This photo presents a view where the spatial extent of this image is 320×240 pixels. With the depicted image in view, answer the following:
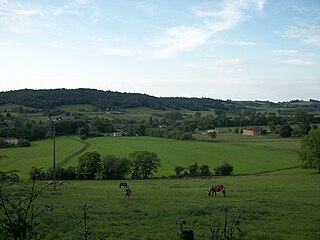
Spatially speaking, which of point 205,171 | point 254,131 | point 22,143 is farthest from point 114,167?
point 254,131

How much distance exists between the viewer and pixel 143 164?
65688 millimetres

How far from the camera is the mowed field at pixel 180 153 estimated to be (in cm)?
7181

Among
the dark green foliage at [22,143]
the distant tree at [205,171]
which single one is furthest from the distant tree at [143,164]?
the dark green foliage at [22,143]

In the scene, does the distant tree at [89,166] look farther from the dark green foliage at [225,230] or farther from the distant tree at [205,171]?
the dark green foliage at [225,230]

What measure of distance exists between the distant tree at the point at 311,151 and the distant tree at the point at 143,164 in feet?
84.6

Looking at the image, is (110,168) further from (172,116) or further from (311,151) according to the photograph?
(172,116)

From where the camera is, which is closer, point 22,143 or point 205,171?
point 205,171

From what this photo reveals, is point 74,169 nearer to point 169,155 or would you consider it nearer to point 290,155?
point 169,155

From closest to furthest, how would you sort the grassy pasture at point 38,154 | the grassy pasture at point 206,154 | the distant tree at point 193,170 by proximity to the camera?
the distant tree at point 193,170 → the grassy pasture at point 38,154 → the grassy pasture at point 206,154

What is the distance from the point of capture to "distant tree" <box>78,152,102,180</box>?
61938mm

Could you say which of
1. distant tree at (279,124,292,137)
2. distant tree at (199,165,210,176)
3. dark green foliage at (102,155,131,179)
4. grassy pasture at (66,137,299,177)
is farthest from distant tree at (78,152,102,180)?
distant tree at (279,124,292,137)

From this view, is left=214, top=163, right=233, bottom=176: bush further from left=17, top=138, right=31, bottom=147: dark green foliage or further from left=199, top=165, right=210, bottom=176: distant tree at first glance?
left=17, top=138, right=31, bottom=147: dark green foliage

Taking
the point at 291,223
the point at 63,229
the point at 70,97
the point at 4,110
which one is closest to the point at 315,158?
the point at 291,223

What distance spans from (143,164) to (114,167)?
537 centimetres
